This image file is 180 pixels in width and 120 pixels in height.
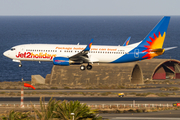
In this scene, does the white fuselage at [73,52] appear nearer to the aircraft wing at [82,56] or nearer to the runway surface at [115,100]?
the aircraft wing at [82,56]

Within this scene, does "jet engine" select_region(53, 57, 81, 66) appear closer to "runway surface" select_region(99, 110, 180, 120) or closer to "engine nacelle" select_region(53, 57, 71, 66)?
"engine nacelle" select_region(53, 57, 71, 66)

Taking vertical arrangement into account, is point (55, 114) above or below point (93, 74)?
below

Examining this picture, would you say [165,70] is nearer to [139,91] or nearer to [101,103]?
[139,91]

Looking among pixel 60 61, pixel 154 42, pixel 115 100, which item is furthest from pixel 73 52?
pixel 154 42

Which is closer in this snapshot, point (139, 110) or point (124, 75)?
point (139, 110)

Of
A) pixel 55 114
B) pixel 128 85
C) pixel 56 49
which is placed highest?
pixel 56 49

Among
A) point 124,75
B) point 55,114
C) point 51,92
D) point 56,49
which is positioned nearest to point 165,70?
point 124,75

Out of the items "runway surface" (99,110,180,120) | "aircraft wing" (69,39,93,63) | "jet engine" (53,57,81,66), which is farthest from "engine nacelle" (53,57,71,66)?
"runway surface" (99,110,180,120)

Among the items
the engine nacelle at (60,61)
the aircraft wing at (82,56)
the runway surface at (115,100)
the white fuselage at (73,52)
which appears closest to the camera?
the aircraft wing at (82,56)

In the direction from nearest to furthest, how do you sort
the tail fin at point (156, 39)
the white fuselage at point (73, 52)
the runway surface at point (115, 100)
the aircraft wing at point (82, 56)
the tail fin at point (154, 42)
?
the aircraft wing at point (82, 56)
the white fuselage at point (73, 52)
the runway surface at point (115, 100)
the tail fin at point (154, 42)
the tail fin at point (156, 39)

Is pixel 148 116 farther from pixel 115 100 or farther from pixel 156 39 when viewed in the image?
pixel 156 39

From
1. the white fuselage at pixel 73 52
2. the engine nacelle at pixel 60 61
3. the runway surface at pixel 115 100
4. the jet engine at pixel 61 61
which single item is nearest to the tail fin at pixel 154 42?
the white fuselage at pixel 73 52

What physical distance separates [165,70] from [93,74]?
1526 inches

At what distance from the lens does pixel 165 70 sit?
133125mm
